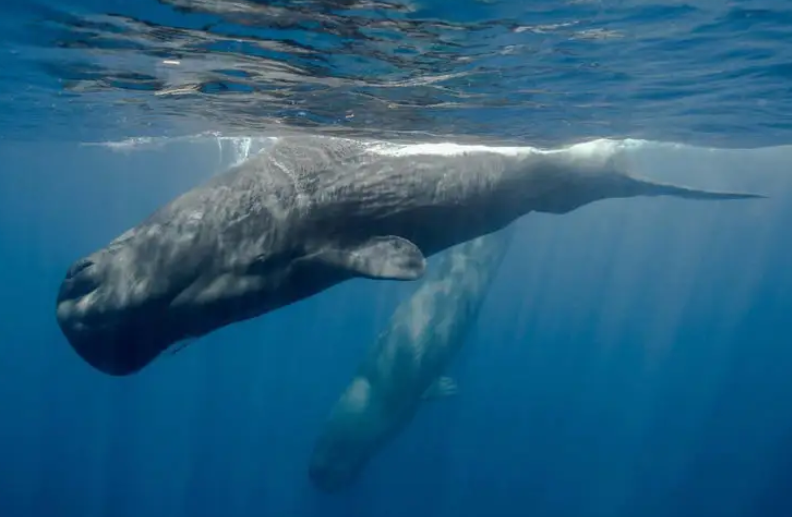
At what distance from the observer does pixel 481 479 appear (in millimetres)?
37094

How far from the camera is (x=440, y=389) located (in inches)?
813

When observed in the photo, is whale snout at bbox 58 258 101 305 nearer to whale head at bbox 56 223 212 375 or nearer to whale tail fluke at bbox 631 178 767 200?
whale head at bbox 56 223 212 375

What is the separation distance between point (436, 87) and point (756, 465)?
4006 centimetres

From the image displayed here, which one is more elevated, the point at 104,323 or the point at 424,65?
the point at 424,65

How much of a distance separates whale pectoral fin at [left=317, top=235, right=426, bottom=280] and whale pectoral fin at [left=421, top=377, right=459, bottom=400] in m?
14.5

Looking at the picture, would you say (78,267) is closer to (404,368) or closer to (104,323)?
(104,323)

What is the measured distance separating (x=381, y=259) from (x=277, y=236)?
3.09ft

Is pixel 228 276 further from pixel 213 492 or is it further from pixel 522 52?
pixel 213 492

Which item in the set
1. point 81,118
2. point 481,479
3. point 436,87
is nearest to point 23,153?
point 81,118

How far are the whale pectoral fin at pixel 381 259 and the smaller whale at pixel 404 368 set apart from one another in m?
13.4

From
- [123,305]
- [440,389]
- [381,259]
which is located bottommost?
[440,389]

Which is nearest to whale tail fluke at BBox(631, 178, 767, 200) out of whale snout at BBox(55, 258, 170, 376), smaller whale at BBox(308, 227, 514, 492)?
whale snout at BBox(55, 258, 170, 376)

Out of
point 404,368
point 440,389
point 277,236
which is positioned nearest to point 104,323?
point 277,236

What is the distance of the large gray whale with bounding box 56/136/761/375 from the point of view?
539 cm
